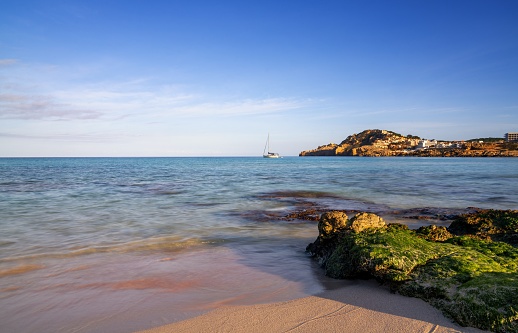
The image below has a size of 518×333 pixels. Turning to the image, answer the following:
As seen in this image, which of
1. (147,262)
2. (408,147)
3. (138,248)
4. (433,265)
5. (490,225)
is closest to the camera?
(433,265)

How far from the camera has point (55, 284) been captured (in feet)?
19.2

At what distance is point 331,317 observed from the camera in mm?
4355

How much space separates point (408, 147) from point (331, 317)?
183 meters

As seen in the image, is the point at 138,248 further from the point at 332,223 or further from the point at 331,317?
the point at 331,317

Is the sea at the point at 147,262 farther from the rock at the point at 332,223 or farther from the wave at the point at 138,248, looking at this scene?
the rock at the point at 332,223

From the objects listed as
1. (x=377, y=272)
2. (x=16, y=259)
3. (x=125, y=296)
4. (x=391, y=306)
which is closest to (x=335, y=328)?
(x=391, y=306)

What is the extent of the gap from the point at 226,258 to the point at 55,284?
10.4 ft

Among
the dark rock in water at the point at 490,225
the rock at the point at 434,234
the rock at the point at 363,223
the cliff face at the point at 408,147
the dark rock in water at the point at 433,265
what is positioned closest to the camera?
the dark rock in water at the point at 433,265

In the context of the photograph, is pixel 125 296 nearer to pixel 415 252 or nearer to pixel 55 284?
pixel 55 284

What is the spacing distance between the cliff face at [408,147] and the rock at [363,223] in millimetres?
137753

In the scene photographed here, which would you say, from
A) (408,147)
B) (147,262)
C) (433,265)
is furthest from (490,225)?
(408,147)

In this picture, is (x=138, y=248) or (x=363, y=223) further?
(x=138, y=248)

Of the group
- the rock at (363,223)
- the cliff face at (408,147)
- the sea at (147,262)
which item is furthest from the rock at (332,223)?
the cliff face at (408,147)

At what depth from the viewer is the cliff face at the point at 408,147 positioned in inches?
4936
